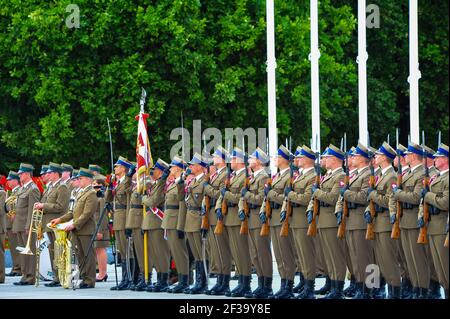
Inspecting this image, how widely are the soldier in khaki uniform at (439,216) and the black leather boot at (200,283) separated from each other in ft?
15.2

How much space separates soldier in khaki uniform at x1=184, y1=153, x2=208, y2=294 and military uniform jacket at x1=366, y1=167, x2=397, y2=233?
11.1 ft

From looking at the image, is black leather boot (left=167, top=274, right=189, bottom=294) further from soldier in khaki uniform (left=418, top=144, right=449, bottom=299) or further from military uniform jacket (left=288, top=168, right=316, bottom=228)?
soldier in khaki uniform (left=418, top=144, right=449, bottom=299)

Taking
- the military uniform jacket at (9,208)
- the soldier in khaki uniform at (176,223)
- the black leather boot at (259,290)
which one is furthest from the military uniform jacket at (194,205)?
the military uniform jacket at (9,208)

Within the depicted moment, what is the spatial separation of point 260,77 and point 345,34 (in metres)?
3.15

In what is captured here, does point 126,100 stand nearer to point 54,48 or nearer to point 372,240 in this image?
point 54,48

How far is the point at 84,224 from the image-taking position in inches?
890

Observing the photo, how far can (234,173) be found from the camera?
794 inches

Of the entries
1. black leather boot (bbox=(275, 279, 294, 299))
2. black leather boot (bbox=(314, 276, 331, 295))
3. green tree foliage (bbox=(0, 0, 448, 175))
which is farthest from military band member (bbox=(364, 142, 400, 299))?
green tree foliage (bbox=(0, 0, 448, 175))

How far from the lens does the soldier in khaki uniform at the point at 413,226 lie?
17.3 meters

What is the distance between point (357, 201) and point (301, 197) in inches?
35.5

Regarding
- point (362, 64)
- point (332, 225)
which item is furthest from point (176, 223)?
point (362, 64)

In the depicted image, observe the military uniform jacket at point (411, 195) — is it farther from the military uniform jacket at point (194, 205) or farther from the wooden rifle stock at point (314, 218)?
the military uniform jacket at point (194, 205)
